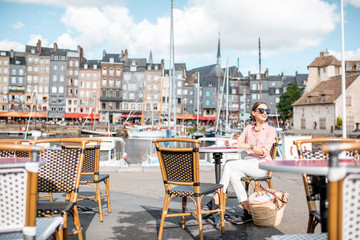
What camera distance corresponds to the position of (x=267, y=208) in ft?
12.7

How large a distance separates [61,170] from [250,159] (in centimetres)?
235

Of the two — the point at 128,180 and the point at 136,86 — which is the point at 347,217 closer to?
the point at 128,180

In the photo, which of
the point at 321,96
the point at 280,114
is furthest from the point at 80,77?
the point at 321,96

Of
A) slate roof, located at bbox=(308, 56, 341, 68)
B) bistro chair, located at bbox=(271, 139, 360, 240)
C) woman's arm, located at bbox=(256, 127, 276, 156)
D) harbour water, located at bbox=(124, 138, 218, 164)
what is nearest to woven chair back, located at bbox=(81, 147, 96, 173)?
woman's arm, located at bbox=(256, 127, 276, 156)

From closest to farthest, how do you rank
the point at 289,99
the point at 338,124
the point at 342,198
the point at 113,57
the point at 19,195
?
the point at 342,198
the point at 19,195
the point at 338,124
the point at 289,99
the point at 113,57

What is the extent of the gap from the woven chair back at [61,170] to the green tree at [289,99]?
64747 millimetres

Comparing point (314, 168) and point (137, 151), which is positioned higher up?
point (314, 168)

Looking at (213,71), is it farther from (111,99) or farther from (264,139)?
(264,139)

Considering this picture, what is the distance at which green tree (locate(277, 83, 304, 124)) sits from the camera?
209 feet

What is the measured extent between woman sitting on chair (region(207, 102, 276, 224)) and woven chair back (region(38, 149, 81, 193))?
6.17 feet

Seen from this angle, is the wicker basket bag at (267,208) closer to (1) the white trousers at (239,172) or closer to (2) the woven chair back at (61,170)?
(1) the white trousers at (239,172)

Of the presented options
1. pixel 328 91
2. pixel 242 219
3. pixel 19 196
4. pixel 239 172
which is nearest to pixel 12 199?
pixel 19 196

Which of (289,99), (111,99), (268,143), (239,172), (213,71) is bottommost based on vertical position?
(239,172)

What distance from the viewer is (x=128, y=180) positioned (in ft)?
25.0
